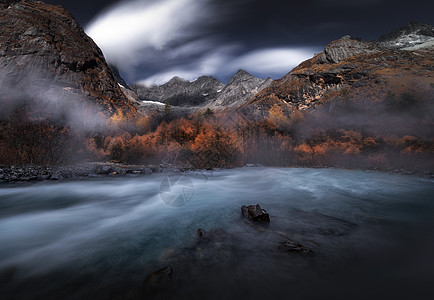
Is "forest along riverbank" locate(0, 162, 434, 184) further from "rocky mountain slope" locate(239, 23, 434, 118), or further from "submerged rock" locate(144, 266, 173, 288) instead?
"rocky mountain slope" locate(239, 23, 434, 118)

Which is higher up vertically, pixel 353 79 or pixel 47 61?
pixel 353 79

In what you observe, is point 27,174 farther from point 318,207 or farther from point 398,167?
point 398,167

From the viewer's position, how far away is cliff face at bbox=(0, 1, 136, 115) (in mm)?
37516

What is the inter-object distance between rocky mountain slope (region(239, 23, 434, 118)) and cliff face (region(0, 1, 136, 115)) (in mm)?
A: 40962

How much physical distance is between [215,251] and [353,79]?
80926 millimetres

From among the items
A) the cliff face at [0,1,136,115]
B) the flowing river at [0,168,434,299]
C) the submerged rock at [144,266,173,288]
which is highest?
the cliff face at [0,1,136,115]

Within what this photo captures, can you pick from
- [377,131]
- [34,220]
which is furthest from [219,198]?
[377,131]

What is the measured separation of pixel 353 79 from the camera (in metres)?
64.1

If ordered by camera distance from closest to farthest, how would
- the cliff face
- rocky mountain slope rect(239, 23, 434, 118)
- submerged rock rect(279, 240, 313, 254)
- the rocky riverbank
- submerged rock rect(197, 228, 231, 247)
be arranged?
submerged rock rect(279, 240, 313, 254) < submerged rock rect(197, 228, 231, 247) < the rocky riverbank < the cliff face < rocky mountain slope rect(239, 23, 434, 118)

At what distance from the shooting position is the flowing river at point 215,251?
264 cm

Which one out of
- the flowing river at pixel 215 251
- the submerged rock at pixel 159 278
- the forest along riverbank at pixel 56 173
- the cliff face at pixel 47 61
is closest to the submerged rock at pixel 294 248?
the flowing river at pixel 215 251

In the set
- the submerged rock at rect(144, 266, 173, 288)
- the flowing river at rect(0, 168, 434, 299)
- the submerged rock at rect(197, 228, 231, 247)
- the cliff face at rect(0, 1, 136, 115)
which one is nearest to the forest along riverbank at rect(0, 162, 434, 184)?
the flowing river at rect(0, 168, 434, 299)

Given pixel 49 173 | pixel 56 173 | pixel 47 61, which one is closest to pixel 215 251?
pixel 56 173

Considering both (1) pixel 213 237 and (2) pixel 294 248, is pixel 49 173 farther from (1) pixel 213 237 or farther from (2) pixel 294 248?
(2) pixel 294 248
